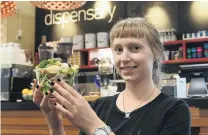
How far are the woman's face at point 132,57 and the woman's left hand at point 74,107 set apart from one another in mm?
240

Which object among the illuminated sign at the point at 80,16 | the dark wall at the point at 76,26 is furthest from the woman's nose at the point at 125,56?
the illuminated sign at the point at 80,16

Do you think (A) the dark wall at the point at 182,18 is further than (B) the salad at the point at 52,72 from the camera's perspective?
Yes

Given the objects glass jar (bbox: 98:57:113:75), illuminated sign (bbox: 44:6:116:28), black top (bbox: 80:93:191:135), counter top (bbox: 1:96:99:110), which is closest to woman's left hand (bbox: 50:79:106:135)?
black top (bbox: 80:93:191:135)

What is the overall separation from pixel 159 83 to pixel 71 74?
43 centimetres

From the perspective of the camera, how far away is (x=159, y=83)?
143cm

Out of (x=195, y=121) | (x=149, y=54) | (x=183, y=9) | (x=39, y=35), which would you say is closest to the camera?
(x=149, y=54)

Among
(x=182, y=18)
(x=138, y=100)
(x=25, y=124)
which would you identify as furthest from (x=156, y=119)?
(x=182, y=18)

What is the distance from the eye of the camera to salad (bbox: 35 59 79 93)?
44.4 inches

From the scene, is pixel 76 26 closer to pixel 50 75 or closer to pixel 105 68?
pixel 105 68

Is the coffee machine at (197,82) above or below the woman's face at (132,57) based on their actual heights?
below

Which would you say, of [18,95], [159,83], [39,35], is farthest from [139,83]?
[39,35]

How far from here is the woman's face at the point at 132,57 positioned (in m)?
1.13

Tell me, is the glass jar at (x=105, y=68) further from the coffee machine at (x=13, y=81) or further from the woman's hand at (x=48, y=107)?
the woman's hand at (x=48, y=107)

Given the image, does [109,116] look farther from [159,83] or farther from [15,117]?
[15,117]
